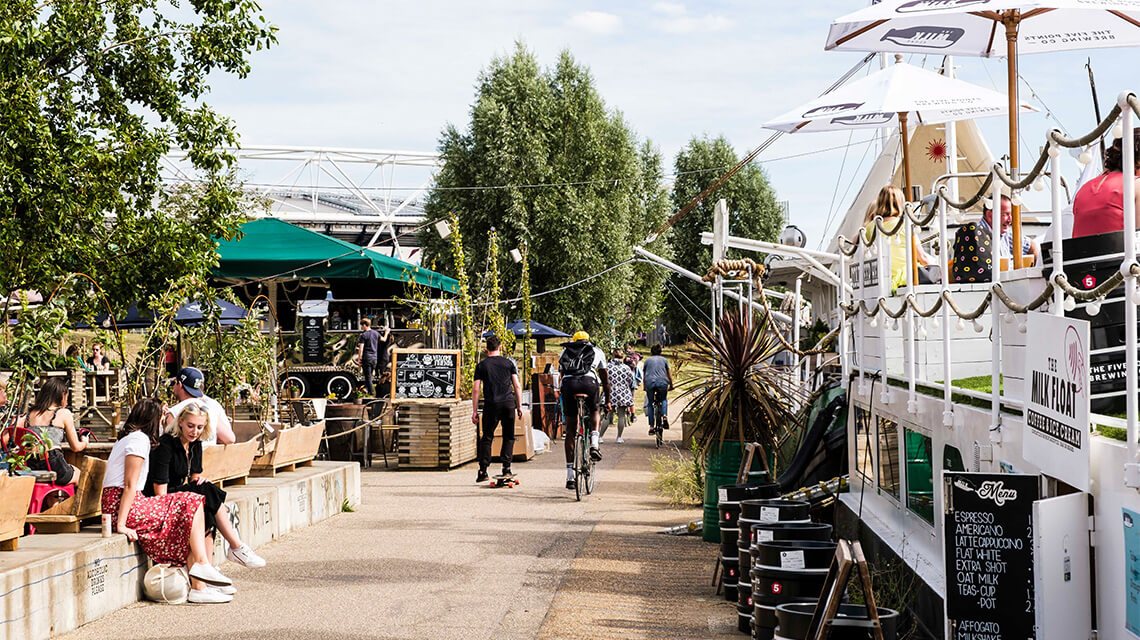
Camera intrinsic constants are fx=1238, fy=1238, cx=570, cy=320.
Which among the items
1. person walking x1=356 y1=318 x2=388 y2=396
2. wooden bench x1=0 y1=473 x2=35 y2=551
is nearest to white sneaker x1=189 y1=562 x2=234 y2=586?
wooden bench x1=0 y1=473 x2=35 y2=551

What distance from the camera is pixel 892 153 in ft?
74.9

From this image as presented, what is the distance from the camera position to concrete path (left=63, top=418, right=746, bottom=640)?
694 centimetres

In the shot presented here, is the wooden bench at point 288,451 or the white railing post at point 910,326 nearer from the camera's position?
the white railing post at point 910,326

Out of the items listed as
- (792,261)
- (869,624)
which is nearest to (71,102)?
(869,624)

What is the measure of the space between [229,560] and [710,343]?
4.15m

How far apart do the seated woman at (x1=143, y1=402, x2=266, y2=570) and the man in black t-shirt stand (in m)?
5.50

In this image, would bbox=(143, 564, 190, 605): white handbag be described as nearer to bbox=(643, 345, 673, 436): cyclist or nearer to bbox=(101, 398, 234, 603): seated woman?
bbox=(101, 398, 234, 603): seated woman

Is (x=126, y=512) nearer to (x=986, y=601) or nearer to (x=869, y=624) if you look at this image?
(x=869, y=624)

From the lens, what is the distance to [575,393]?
1336 centimetres

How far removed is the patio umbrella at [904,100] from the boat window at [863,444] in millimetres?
2020

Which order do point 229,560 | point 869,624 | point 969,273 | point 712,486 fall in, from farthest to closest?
point 712,486, point 229,560, point 969,273, point 869,624

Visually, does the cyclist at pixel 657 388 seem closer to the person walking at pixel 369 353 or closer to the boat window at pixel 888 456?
the person walking at pixel 369 353

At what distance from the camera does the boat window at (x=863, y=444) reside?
8359mm

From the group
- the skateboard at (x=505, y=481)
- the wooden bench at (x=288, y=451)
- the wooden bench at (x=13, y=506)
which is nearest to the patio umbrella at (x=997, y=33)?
the wooden bench at (x=13, y=506)
